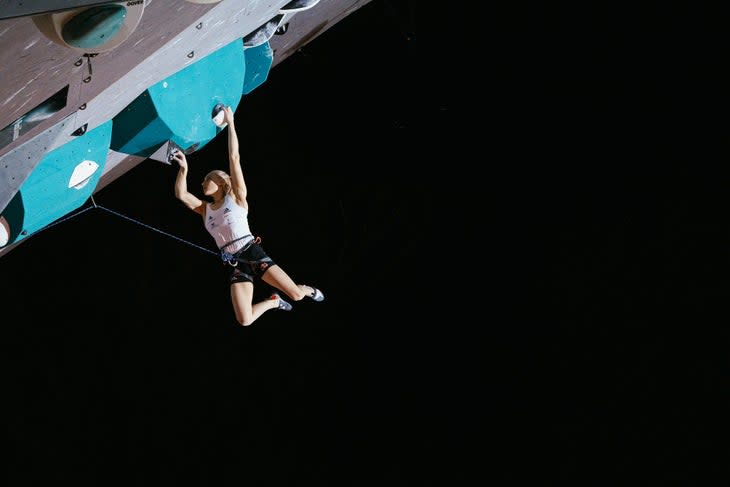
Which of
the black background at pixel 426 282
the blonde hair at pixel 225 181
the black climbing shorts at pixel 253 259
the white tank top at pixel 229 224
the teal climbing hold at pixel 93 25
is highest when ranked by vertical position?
the teal climbing hold at pixel 93 25

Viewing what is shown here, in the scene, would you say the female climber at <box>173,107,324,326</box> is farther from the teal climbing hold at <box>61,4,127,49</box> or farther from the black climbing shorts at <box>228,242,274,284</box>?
the teal climbing hold at <box>61,4,127,49</box>

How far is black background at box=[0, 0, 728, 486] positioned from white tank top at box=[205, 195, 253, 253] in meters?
1.60

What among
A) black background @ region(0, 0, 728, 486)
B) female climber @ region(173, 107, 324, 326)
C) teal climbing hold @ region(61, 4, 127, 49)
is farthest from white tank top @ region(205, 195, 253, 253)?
Result: black background @ region(0, 0, 728, 486)

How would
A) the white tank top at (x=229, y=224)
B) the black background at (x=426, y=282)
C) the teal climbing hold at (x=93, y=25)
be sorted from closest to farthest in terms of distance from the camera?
the teal climbing hold at (x=93, y=25) < the white tank top at (x=229, y=224) < the black background at (x=426, y=282)

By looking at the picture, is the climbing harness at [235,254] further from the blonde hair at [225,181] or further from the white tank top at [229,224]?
the blonde hair at [225,181]

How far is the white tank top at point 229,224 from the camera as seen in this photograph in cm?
324

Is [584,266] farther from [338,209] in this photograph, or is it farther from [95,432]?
[95,432]

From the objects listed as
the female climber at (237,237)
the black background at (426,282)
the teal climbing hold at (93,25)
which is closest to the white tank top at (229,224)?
the female climber at (237,237)

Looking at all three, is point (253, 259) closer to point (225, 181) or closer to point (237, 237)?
point (237, 237)

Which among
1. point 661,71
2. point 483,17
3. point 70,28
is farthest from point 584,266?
point 70,28

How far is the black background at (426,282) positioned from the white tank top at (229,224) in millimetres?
1602

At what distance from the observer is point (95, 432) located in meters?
5.16

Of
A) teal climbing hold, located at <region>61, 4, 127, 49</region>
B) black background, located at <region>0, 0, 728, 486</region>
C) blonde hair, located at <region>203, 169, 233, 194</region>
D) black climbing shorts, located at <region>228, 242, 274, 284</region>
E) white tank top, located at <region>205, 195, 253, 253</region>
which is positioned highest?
teal climbing hold, located at <region>61, 4, 127, 49</region>

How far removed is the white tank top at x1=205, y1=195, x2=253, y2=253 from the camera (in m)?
3.24
